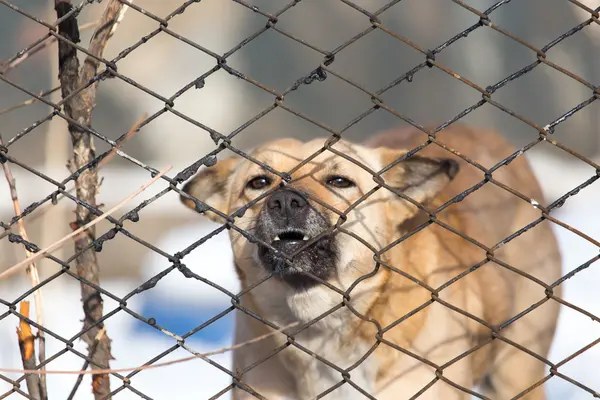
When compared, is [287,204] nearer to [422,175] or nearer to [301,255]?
[301,255]

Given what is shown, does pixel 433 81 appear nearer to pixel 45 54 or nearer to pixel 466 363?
pixel 45 54

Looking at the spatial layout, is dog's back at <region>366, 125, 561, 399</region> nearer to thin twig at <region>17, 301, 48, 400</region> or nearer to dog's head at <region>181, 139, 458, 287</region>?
dog's head at <region>181, 139, 458, 287</region>

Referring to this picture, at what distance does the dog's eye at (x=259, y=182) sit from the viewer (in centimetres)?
322

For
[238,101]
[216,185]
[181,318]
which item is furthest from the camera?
[238,101]

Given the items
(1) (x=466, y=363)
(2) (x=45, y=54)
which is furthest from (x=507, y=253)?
(2) (x=45, y=54)

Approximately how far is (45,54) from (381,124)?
8.17 feet

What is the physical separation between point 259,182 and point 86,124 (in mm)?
986

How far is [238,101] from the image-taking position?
652cm

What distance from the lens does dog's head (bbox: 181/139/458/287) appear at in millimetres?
2838

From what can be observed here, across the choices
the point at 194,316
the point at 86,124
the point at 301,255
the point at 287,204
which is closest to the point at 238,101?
the point at 194,316

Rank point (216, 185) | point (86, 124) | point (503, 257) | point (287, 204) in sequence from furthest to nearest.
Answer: point (503, 257), point (216, 185), point (287, 204), point (86, 124)

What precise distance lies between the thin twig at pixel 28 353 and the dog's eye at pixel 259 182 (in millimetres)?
1089

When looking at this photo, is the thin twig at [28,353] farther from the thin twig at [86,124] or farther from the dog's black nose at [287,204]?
the dog's black nose at [287,204]

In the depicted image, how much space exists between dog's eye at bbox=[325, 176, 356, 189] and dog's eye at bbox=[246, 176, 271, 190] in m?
0.23
